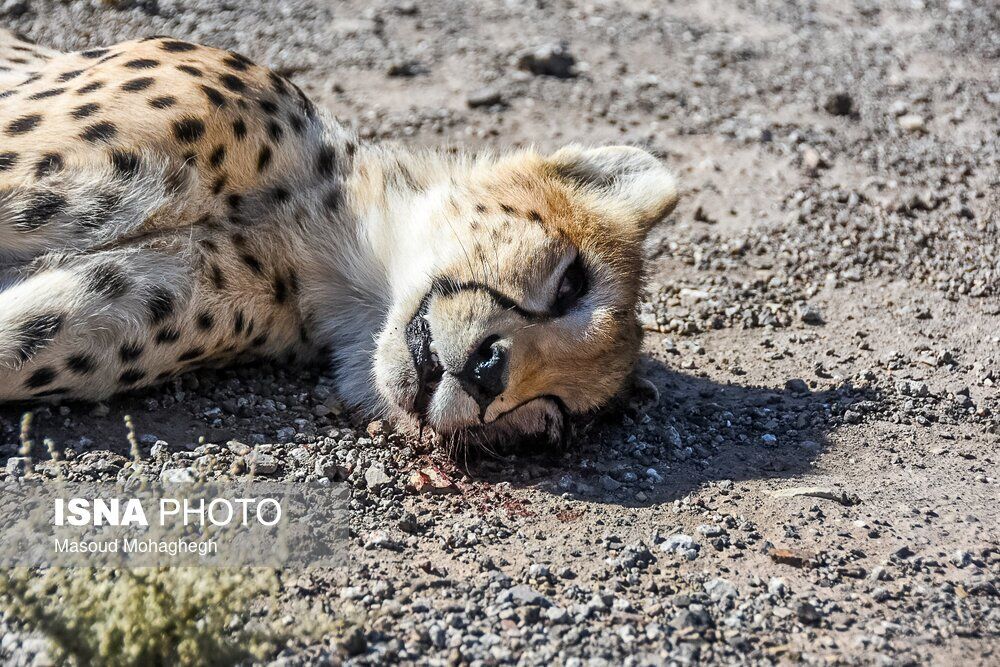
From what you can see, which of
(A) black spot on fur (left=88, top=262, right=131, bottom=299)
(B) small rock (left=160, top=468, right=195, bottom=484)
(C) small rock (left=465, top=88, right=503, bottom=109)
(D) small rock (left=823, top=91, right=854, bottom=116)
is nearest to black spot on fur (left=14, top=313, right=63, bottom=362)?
(A) black spot on fur (left=88, top=262, right=131, bottom=299)

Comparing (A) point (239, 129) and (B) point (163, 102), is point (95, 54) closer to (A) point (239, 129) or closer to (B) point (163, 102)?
(B) point (163, 102)

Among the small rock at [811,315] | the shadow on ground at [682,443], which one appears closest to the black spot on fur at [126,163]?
the shadow on ground at [682,443]

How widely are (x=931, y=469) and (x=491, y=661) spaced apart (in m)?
1.89

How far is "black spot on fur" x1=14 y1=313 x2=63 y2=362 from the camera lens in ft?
10.5

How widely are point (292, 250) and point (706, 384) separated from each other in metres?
1.74

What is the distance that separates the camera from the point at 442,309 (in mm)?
3322

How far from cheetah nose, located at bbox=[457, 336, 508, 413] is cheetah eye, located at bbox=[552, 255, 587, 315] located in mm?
324

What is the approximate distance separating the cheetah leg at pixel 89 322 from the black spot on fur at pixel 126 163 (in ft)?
0.85

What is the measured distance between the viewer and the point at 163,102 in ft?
11.3

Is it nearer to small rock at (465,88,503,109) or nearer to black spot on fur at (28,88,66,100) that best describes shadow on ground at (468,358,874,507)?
black spot on fur at (28,88,66,100)

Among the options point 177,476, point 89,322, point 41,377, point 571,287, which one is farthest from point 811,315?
point 41,377

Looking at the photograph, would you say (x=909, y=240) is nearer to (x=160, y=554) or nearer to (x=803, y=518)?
(x=803, y=518)

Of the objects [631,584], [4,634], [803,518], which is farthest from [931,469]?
[4,634]

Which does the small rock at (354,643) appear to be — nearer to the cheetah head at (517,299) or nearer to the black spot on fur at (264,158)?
the cheetah head at (517,299)
